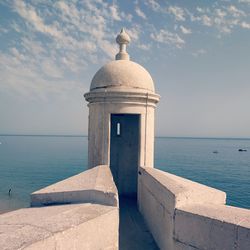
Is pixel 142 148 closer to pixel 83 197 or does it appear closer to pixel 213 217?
pixel 83 197

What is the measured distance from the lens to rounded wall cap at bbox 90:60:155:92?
8883 millimetres

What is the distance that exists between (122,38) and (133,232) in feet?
24.1

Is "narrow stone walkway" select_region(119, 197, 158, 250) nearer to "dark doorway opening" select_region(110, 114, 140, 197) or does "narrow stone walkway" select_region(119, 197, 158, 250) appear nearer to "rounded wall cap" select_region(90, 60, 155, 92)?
"dark doorway opening" select_region(110, 114, 140, 197)

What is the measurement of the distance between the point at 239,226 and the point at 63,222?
2652 mm

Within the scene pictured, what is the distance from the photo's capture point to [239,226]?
3.50m

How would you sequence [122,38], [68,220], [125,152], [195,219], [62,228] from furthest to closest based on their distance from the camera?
[125,152]
[122,38]
[195,219]
[68,220]
[62,228]

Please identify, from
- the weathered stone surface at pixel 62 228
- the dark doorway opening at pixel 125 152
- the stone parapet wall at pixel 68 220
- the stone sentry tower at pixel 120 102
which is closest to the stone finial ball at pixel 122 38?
the stone sentry tower at pixel 120 102

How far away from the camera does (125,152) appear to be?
1149 cm

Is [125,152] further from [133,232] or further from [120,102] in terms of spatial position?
[133,232]

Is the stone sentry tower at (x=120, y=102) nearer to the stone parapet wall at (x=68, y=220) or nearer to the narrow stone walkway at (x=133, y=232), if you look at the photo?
the narrow stone walkway at (x=133, y=232)

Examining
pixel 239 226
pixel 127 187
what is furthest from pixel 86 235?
pixel 127 187

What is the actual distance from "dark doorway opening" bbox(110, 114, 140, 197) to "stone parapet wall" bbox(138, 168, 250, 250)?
197 inches

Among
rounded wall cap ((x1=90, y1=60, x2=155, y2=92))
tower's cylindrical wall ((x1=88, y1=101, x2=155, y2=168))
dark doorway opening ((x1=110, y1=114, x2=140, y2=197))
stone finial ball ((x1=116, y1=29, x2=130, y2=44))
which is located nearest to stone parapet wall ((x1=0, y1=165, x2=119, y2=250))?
tower's cylindrical wall ((x1=88, y1=101, x2=155, y2=168))

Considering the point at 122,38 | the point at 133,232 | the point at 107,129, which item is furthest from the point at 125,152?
the point at 122,38
